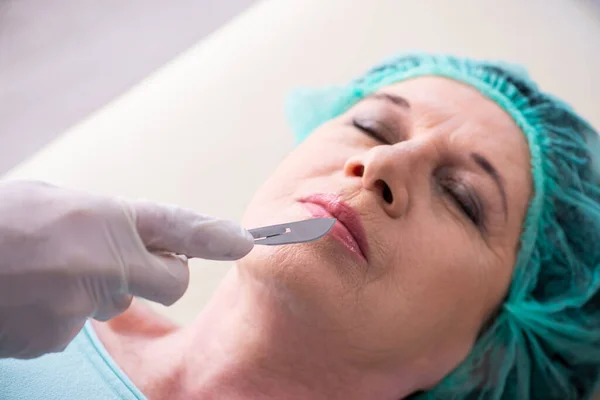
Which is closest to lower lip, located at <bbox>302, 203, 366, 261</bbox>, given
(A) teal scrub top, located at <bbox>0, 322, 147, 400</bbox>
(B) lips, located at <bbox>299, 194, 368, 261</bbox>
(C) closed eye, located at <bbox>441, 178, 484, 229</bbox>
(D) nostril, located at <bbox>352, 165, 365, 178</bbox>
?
(B) lips, located at <bbox>299, 194, 368, 261</bbox>

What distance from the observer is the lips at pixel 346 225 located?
95 centimetres

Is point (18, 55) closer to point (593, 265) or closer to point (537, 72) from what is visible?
point (537, 72)

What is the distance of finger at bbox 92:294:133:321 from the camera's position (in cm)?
80

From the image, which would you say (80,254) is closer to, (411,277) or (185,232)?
(185,232)

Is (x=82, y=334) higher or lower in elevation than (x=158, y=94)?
lower

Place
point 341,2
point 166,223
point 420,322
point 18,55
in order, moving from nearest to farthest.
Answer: point 166,223 < point 420,322 < point 341,2 < point 18,55

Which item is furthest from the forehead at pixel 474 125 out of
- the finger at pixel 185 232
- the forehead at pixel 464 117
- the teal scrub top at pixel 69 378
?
the teal scrub top at pixel 69 378

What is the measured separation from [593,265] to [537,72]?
78 cm

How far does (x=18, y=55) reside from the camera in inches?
95.3

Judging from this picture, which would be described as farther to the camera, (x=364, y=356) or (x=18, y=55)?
(x=18, y=55)

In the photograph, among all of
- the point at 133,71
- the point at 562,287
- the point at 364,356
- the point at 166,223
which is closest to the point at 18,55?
the point at 133,71

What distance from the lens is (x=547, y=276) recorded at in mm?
1178

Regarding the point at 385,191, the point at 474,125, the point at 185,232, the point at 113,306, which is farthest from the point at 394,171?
the point at 113,306

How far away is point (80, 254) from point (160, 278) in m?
0.12
